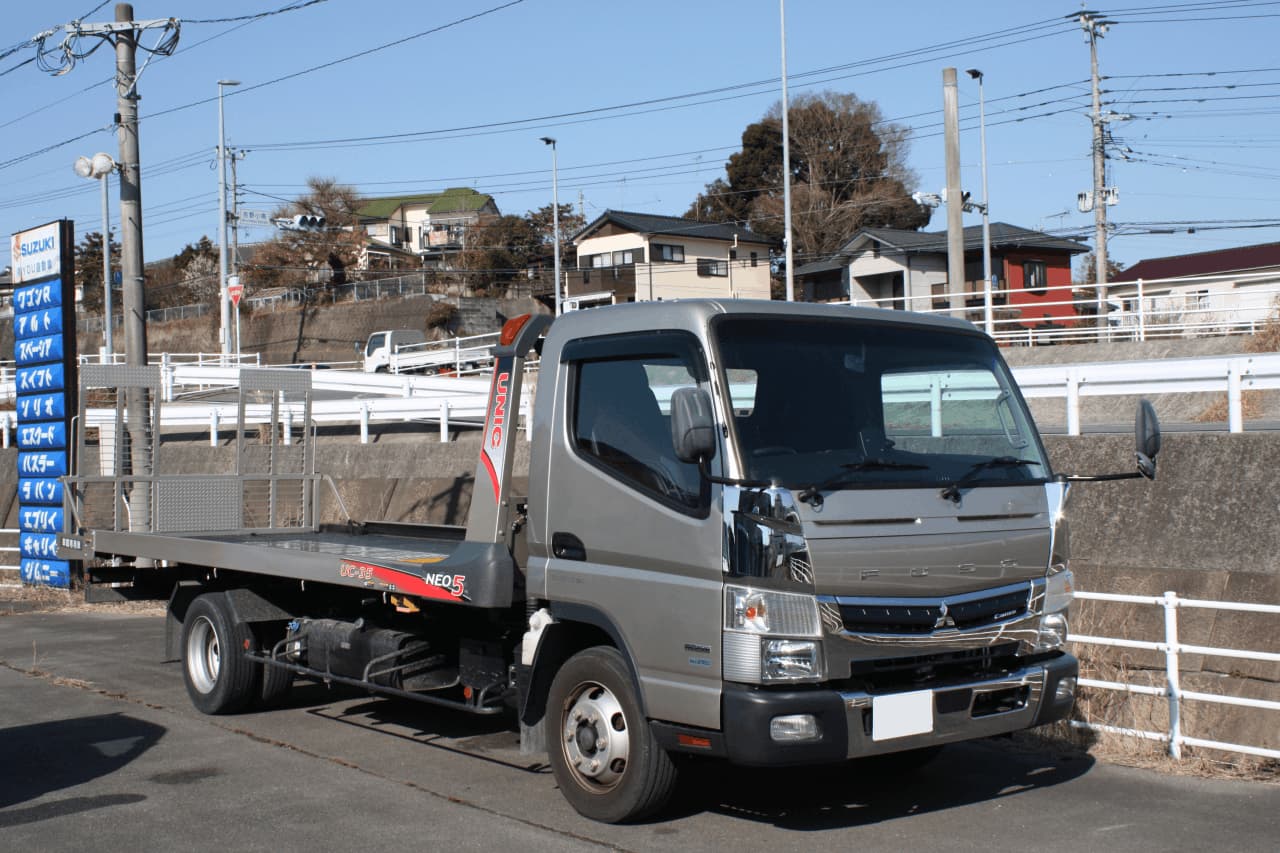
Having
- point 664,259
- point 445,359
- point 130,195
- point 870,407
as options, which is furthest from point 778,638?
point 664,259

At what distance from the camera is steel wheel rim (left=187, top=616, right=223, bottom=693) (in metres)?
9.20

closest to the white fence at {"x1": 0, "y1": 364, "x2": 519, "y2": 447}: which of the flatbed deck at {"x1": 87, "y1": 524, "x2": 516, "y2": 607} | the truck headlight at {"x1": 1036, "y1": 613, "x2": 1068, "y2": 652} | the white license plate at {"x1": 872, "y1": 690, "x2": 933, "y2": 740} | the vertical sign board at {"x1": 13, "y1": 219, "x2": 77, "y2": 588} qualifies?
the vertical sign board at {"x1": 13, "y1": 219, "x2": 77, "y2": 588}

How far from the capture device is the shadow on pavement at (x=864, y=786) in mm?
6266

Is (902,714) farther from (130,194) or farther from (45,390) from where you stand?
(45,390)

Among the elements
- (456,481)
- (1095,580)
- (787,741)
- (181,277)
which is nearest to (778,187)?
(181,277)

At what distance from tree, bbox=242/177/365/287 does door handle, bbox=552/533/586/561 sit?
57250 millimetres

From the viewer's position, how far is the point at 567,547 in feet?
20.4

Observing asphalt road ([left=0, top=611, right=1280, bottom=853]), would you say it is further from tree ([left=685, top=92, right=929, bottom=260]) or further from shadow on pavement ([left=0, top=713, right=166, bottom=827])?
tree ([left=685, top=92, right=929, bottom=260])

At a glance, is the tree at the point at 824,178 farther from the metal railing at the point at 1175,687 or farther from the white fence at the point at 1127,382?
the metal railing at the point at 1175,687

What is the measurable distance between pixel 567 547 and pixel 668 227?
47401mm

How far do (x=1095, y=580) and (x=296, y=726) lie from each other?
595cm

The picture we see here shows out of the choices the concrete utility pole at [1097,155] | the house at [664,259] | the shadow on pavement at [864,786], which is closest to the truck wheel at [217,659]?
the shadow on pavement at [864,786]

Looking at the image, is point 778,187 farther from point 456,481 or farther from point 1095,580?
point 1095,580

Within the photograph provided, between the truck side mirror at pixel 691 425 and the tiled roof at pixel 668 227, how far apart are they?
4664cm
